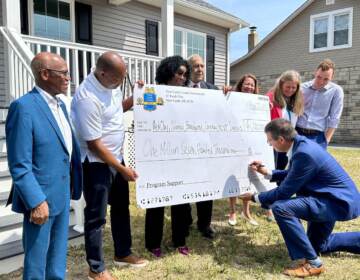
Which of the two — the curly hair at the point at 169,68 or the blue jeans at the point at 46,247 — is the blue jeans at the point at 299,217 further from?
the blue jeans at the point at 46,247

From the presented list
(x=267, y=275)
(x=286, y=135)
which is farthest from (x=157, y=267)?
(x=286, y=135)

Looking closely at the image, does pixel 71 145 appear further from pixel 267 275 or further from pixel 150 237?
pixel 267 275

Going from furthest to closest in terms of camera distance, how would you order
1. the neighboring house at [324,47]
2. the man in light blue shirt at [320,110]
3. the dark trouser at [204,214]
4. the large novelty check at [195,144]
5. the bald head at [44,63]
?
1. the neighboring house at [324,47]
2. the man in light blue shirt at [320,110]
3. the dark trouser at [204,214]
4. the large novelty check at [195,144]
5. the bald head at [44,63]

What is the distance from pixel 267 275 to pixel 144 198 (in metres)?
1.26

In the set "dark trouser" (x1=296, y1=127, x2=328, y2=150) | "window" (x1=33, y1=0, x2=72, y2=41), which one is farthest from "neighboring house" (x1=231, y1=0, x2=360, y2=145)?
"dark trouser" (x1=296, y1=127, x2=328, y2=150)

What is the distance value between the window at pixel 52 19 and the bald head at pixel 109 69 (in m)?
6.44

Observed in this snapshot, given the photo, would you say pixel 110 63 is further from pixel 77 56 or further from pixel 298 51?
pixel 298 51

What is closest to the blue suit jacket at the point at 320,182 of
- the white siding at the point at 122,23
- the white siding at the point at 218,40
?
the white siding at the point at 122,23

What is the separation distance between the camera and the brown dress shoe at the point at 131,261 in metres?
3.23

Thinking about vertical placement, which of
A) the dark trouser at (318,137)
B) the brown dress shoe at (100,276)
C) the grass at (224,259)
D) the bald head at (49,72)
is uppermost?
the bald head at (49,72)

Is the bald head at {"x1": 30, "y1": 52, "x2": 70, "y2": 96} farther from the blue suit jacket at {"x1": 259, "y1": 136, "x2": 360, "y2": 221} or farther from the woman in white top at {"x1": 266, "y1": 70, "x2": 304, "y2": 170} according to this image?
the woman in white top at {"x1": 266, "y1": 70, "x2": 304, "y2": 170}

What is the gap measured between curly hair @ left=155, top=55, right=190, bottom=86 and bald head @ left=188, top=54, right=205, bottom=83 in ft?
1.16

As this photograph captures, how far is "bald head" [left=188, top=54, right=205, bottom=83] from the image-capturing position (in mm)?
3664

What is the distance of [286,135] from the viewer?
3.22 meters
